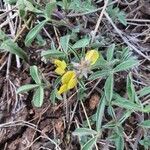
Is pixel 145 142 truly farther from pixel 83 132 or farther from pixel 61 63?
pixel 61 63

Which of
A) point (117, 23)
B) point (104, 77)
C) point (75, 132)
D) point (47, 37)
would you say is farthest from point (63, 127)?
point (117, 23)

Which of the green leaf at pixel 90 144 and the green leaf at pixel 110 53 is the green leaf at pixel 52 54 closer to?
the green leaf at pixel 110 53

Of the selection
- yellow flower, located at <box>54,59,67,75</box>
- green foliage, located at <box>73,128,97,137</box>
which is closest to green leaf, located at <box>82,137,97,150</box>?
green foliage, located at <box>73,128,97,137</box>

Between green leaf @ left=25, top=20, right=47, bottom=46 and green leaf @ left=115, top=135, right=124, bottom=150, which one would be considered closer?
green leaf @ left=115, top=135, right=124, bottom=150

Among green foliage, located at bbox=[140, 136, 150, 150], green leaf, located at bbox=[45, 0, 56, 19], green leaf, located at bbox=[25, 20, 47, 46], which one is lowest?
green foliage, located at bbox=[140, 136, 150, 150]

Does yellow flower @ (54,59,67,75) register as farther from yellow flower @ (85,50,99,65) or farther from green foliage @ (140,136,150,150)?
green foliage @ (140,136,150,150)

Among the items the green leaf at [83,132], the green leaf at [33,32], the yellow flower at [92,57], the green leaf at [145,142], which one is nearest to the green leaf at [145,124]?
the green leaf at [145,142]
